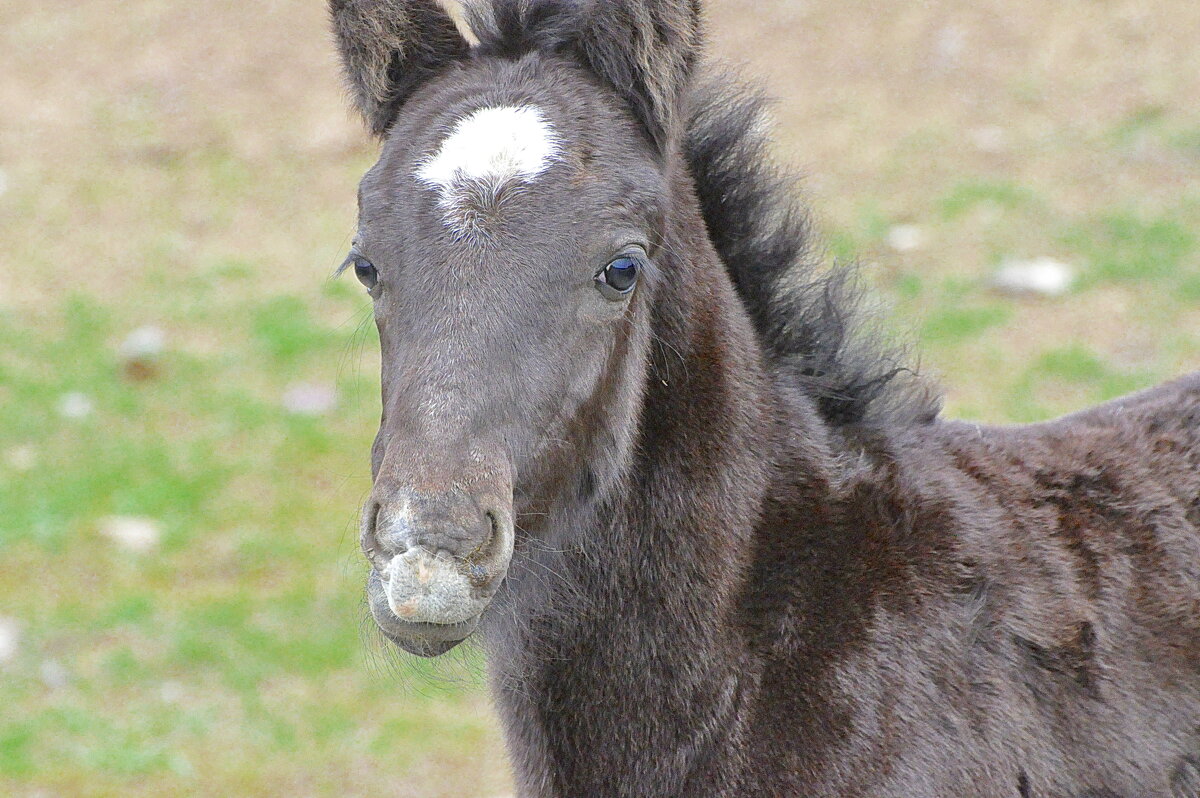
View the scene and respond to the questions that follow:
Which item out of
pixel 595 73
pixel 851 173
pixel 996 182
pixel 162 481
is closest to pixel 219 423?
pixel 162 481

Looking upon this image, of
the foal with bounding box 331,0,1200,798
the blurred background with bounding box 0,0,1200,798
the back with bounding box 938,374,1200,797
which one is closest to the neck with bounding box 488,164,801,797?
the foal with bounding box 331,0,1200,798

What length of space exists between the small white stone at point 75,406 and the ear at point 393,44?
245 inches

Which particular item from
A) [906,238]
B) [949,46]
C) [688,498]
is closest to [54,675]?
[688,498]

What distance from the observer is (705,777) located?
2.97m

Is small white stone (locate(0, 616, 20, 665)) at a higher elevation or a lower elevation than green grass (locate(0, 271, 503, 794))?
higher

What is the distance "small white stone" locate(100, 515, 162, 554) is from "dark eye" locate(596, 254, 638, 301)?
5419mm

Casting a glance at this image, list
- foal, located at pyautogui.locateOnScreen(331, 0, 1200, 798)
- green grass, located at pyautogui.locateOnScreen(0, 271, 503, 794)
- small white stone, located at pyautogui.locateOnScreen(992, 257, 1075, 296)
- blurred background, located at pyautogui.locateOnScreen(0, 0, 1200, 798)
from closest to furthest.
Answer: foal, located at pyautogui.locateOnScreen(331, 0, 1200, 798)
green grass, located at pyautogui.locateOnScreen(0, 271, 503, 794)
blurred background, located at pyautogui.locateOnScreen(0, 0, 1200, 798)
small white stone, located at pyautogui.locateOnScreen(992, 257, 1075, 296)

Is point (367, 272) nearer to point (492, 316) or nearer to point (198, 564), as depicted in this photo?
point (492, 316)

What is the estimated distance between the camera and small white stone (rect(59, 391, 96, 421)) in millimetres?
8711

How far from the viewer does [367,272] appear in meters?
2.90

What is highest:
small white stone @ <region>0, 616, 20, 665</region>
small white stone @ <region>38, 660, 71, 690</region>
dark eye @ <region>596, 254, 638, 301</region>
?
dark eye @ <region>596, 254, 638, 301</region>

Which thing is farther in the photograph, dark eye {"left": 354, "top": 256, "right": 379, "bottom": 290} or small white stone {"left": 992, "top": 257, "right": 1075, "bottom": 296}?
small white stone {"left": 992, "top": 257, "right": 1075, "bottom": 296}

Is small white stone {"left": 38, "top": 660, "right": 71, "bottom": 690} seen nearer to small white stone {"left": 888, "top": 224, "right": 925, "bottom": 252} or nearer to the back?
the back

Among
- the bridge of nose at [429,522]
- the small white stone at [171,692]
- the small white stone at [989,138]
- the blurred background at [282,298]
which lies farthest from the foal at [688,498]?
the small white stone at [989,138]
